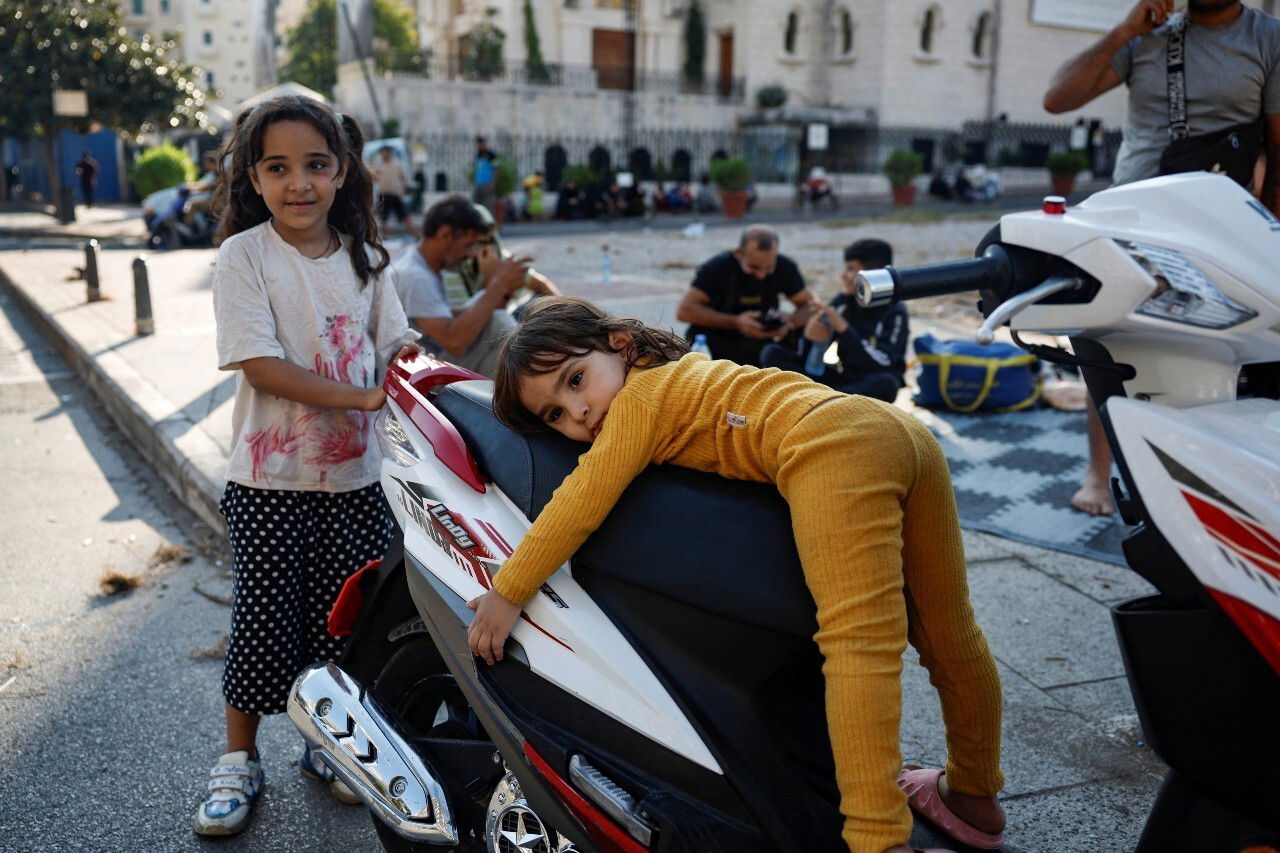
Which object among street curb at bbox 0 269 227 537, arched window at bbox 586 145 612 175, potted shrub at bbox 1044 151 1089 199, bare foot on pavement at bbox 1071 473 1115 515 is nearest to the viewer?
bare foot on pavement at bbox 1071 473 1115 515

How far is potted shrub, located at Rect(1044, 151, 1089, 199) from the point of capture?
33812 mm

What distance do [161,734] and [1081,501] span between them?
12.1ft

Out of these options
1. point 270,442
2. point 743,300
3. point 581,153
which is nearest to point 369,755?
point 270,442

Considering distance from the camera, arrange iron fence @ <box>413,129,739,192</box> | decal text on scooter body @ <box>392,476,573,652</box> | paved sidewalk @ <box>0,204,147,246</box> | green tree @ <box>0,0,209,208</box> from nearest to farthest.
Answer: decal text on scooter body @ <box>392,476,573,652</box> → paved sidewalk @ <box>0,204,147,246</box> → green tree @ <box>0,0,209,208</box> → iron fence @ <box>413,129,739,192</box>

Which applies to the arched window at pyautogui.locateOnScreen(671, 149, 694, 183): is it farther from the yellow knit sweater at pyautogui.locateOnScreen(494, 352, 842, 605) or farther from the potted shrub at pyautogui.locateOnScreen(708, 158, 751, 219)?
the yellow knit sweater at pyautogui.locateOnScreen(494, 352, 842, 605)

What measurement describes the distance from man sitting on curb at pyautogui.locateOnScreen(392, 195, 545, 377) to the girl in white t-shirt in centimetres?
147

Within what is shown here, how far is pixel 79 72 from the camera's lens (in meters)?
25.7

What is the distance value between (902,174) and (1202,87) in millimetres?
30728

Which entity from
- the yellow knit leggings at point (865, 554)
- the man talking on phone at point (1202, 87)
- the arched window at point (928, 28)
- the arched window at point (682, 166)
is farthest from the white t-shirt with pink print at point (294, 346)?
the arched window at point (928, 28)

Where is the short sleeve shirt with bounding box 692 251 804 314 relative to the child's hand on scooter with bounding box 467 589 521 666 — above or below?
above

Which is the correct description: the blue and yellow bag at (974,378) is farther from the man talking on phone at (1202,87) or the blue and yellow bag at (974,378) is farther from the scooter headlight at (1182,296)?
the scooter headlight at (1182,296)

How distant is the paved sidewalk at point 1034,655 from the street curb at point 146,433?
0.01 m

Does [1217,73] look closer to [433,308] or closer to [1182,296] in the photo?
[1182,296]

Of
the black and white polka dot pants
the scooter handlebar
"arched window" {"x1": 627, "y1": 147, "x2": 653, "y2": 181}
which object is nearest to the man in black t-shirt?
the black and white polka dot pants
